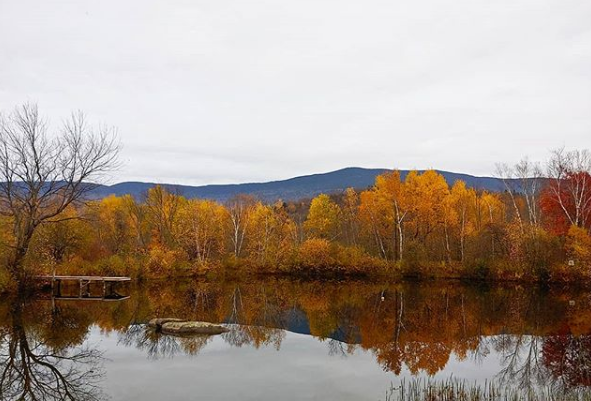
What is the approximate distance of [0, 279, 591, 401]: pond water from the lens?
1136 cm

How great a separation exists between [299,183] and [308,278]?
121m

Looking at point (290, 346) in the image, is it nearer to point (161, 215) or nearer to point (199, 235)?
point (199, 235)

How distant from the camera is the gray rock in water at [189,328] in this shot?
55.4ft

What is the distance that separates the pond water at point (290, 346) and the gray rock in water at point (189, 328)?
1.73 feet

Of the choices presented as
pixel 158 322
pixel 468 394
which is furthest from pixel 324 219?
pixel 468 394

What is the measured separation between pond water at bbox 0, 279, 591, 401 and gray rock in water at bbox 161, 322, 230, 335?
528 mm

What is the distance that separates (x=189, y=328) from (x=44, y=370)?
5396mm

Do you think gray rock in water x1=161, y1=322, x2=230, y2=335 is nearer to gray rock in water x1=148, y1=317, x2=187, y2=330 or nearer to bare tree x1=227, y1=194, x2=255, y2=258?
gray rock in water x1=148, y1=317, x2=187, y2=330

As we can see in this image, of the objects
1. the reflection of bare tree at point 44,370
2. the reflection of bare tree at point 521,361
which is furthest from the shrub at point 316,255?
the reflection of bare tree at point 44,370

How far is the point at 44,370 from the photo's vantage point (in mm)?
12406

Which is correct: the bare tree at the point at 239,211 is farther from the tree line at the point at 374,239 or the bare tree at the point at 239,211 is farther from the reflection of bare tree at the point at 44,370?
the reflection of bare tree at the point at 44,370

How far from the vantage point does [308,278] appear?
35.0m

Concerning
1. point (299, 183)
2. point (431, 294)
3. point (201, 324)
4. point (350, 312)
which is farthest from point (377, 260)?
point (299, 183)

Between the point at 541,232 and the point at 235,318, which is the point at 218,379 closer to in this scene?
the point at 235,318
